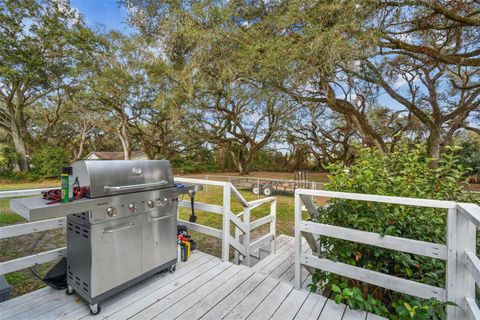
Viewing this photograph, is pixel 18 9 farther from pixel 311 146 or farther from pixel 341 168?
pixel 311 146

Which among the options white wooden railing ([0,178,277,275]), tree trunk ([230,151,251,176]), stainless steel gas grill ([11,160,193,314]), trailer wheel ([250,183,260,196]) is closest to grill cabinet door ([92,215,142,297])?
stainless steel gas grill ([11,160,193,314])

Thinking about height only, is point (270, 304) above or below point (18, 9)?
below

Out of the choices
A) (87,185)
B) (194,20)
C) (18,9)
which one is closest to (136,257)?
(87,185)

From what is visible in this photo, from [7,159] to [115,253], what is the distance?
16.7 metres

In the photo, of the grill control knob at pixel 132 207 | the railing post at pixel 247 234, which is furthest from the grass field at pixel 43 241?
the grill control knob at pixel 132 207

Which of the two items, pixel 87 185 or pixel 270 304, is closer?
pixel 87 185

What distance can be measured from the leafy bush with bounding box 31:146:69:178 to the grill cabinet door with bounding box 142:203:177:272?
49.8 ft

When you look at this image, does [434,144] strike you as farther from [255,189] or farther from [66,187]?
[66,187]

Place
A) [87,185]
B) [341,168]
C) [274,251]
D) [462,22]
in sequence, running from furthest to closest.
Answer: [462,22]
[274,251]
[341,168]
[87,185]

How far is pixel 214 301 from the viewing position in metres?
1.95

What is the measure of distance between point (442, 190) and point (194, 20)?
18.4 feet

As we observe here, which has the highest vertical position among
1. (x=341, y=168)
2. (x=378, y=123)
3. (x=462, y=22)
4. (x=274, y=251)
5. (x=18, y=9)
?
(x=18, y=9)

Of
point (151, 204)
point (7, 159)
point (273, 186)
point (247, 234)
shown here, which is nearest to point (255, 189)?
point (273, 186)

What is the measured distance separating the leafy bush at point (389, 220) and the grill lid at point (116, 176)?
1.61 meters
